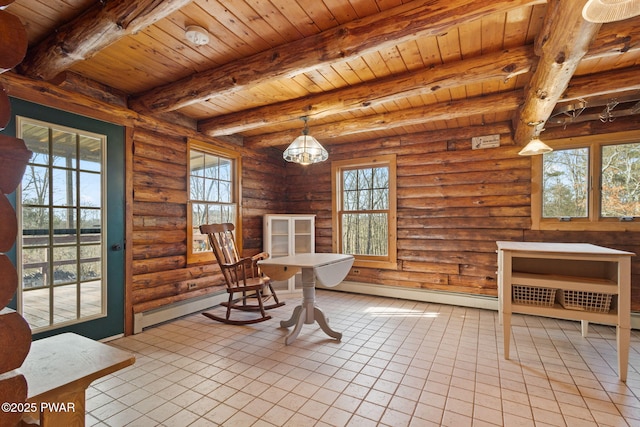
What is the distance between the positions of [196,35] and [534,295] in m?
3.13

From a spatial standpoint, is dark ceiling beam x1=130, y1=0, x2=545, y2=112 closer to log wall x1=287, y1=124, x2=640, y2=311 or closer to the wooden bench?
the wooden bench

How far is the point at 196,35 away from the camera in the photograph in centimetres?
190

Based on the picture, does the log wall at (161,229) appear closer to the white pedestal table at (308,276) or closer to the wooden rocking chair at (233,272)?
the wooden rocking chair at (233,272)

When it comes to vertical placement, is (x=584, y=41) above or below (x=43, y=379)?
above

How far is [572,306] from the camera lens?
229 cm

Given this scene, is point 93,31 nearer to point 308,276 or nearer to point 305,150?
point 305,150

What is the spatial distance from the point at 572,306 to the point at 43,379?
10.1ft

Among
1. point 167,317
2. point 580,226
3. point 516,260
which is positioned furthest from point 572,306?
point 167,317

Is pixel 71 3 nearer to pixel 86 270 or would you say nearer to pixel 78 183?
pixel 78 183

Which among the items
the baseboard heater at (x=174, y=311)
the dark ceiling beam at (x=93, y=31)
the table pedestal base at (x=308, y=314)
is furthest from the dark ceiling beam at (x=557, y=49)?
the baseboard heater at (x=174, y=311)

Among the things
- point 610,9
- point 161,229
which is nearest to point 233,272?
point 161,229

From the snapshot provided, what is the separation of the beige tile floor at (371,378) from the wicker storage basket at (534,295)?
17.3 inches

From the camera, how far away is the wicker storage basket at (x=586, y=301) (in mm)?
2209

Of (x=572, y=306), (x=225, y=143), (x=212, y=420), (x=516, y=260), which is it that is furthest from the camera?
(x=225, y=143)
